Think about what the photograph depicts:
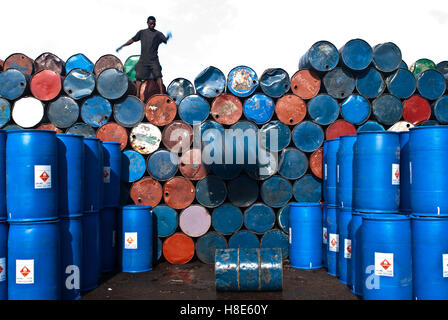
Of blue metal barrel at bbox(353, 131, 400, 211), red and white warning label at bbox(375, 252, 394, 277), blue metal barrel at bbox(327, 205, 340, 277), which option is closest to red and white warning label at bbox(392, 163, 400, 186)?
blue metal barrel at bbox(353, 131, 400, 211)

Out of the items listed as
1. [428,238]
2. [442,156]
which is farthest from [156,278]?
[442,156]

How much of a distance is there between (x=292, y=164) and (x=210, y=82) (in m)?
2.07

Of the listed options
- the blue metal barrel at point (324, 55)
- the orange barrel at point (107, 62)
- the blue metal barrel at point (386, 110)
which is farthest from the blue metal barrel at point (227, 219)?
the orange barrel at point (107, 62)

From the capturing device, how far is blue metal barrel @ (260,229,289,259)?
6.86 metres

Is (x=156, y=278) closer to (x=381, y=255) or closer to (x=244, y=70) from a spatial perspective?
(x=381, y=255)

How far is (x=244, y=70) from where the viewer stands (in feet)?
23.3

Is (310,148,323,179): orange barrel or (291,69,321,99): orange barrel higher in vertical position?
(291,69,321,99): orange barrel

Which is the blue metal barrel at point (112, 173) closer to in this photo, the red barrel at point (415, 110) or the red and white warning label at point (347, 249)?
the red and white warning label at point (347, 249)

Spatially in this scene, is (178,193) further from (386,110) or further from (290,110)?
(386,110)

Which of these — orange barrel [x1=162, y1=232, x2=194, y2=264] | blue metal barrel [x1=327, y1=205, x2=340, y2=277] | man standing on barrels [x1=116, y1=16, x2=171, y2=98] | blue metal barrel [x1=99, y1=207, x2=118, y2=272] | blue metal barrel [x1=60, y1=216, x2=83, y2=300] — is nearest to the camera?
blue metal barrel [x1=60, y1=216, x2=83, y2=300]

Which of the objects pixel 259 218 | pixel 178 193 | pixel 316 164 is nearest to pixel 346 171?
pixel 316 164

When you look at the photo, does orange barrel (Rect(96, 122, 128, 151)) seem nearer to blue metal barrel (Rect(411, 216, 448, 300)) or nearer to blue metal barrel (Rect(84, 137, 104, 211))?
blue metal barrel (Rect(84, 137, 104, 211))

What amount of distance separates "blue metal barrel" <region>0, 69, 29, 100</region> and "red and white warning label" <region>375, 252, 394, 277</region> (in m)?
6.20
